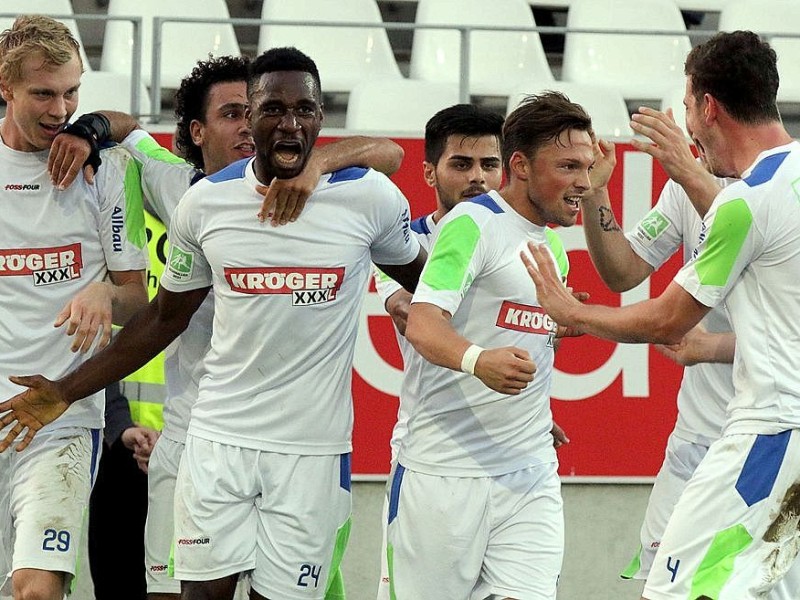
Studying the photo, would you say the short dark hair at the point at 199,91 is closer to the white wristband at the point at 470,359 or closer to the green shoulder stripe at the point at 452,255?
the green shoulder stripe at the point at 452,255

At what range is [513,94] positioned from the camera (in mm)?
7980

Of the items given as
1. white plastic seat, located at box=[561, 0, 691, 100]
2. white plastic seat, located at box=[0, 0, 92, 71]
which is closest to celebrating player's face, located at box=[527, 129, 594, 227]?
white plastic seat, located at box=[561, 0, 691, 100]

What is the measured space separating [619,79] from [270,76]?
492 centimetres

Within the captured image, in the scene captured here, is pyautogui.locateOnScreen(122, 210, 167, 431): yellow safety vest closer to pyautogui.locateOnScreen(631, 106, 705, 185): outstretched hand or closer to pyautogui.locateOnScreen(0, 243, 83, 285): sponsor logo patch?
pyautogui.locateOnScreen(0, 243, 83, 285): sponsor logo patch

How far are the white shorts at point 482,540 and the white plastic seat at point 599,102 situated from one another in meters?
3.74

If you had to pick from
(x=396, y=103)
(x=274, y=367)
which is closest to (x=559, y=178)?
(x=274, y=367)

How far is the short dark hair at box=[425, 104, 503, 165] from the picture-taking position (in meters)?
5.82

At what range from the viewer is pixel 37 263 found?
16.1 feet

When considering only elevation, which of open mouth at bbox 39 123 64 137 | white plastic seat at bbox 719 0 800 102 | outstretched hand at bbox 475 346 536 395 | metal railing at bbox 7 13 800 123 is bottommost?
outstretched hand at bbox 475 346 536 395

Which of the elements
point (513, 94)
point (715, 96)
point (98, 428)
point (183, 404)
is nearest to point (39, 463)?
point (98, 428)

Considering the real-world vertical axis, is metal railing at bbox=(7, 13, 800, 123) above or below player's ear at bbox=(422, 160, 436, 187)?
above

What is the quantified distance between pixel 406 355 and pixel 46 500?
1401mm

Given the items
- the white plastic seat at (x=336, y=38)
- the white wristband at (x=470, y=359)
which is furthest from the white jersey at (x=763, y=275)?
the white plastic seat at (x=336, y=38)

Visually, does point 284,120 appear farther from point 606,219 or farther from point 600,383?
point 600,383
